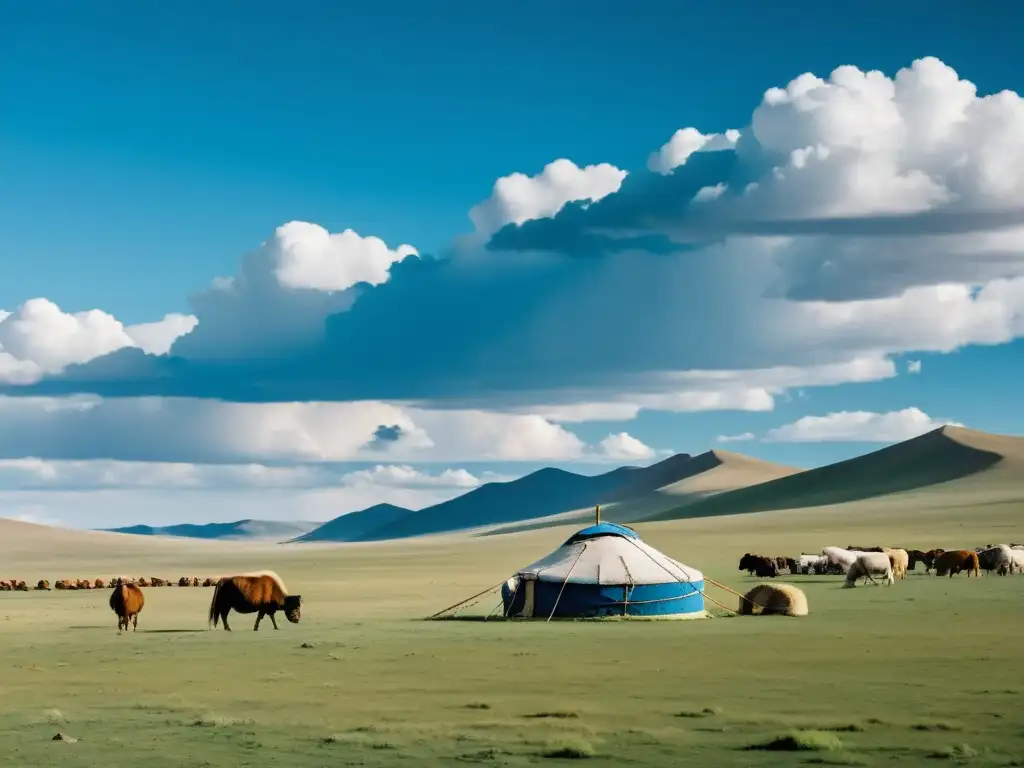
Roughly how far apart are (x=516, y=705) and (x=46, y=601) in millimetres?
41992

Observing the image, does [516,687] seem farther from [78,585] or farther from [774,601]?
[78,585]

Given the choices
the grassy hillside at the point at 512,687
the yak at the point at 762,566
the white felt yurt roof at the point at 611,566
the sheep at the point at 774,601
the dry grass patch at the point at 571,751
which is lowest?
the dry grass patch at the point at 571,751

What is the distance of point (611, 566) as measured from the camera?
39594 mm

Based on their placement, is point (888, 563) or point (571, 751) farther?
point (888, 563)

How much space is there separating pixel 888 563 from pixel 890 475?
427 feet

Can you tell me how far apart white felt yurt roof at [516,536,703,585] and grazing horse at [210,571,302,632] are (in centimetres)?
659

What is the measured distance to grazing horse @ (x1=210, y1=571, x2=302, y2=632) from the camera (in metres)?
39.0

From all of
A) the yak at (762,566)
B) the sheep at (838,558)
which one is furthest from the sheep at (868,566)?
the yak at (762,566)

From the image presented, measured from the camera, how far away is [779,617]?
1602 inches

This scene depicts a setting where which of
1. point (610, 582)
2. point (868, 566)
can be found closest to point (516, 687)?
point (610, 582)

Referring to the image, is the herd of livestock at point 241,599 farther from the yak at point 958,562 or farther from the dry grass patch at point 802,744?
the yak at point 958,562

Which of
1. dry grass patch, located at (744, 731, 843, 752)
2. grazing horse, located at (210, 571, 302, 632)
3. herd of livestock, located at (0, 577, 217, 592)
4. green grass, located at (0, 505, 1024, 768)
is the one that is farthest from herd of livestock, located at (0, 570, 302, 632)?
herd of livestock, located at (0, 577, 217, 592)

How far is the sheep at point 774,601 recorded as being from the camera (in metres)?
41.2

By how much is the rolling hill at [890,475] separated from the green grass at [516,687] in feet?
408
